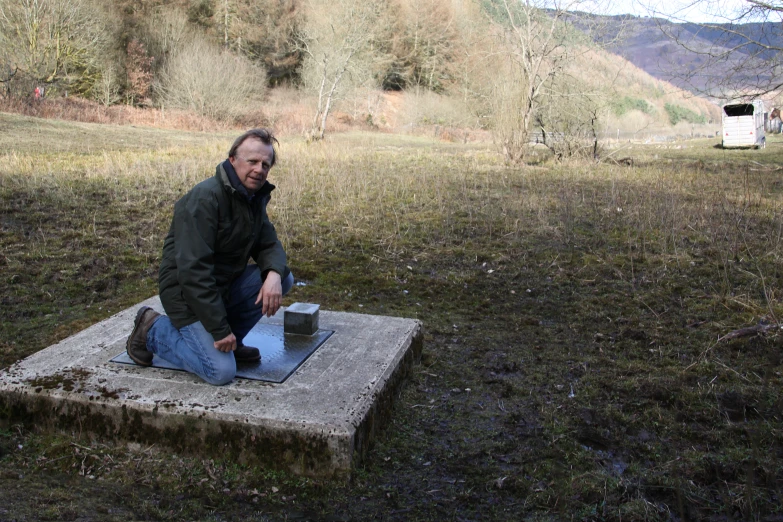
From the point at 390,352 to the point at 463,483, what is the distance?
3.46 feet

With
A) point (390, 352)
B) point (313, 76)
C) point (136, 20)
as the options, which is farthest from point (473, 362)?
point (136, 20)

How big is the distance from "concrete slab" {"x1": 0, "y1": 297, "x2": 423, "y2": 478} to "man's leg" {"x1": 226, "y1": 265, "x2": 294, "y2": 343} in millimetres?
424

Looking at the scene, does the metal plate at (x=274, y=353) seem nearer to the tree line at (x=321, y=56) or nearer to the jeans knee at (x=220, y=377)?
the jeans knee at (x=220, y=377)

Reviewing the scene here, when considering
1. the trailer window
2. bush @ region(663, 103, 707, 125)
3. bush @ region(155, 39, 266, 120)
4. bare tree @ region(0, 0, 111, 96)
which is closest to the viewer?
the trailer window

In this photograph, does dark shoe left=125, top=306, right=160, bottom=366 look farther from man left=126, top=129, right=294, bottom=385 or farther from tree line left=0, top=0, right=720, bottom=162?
tree line left=0, top=0, right=720, bottom=162

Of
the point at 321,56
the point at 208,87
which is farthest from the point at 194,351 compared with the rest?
the point at 208,87

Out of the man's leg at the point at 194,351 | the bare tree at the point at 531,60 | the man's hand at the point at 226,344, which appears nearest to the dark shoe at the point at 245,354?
the man's leg at the point at 194,351

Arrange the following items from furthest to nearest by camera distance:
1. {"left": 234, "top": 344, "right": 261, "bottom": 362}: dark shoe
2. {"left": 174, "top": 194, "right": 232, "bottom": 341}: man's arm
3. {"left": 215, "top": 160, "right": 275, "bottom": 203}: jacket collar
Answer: {"left": 234, "top": 344, "right": 261, "bottom": 362}: dark shoe < {"left": 215, "top": 160, "right": 275, "bottom": 203}: jacket collar < {"left": 174, "top": 194, "right": 232, "bottom": 341}: man's arm

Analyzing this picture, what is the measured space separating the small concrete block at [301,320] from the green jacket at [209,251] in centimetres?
54

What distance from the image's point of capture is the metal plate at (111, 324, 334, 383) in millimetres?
3559

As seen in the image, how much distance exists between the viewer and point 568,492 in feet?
9.88

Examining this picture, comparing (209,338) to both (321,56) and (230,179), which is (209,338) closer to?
(230,179)

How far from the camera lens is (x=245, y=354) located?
3.67 m

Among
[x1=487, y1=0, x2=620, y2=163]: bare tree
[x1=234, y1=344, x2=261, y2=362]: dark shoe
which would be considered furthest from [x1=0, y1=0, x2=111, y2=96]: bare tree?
[x1=234, y1=344, x2=261, y2=362]: dark shoe
